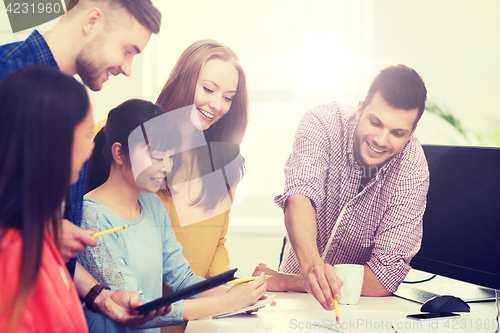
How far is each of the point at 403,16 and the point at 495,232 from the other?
→ 0.73 meters

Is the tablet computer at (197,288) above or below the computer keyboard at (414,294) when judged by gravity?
above

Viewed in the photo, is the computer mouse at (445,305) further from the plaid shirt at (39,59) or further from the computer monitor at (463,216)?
the plaid shirt at (39,59)

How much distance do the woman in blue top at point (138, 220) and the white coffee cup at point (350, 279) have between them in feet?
0.73

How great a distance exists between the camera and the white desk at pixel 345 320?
791 millimetres

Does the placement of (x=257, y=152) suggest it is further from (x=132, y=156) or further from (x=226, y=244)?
(x=132, y=156)

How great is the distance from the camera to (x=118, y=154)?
0.90 metres

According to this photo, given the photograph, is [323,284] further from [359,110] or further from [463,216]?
[359,110]

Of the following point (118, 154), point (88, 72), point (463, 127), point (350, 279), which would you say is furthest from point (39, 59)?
point (463, 127)

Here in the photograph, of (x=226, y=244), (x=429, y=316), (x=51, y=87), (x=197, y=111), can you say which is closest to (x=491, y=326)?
(x=429, y=316)

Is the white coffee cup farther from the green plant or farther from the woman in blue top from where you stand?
the green plant

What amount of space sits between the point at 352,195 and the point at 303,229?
Result: 312mm

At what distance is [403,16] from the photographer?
1.27 m

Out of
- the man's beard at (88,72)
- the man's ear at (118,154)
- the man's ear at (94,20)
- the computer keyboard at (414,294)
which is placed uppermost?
the man's ear at (94,20)

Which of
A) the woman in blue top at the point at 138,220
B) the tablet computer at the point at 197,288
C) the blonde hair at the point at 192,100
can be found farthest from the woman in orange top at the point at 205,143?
the tablet computer at the point at 197,288
